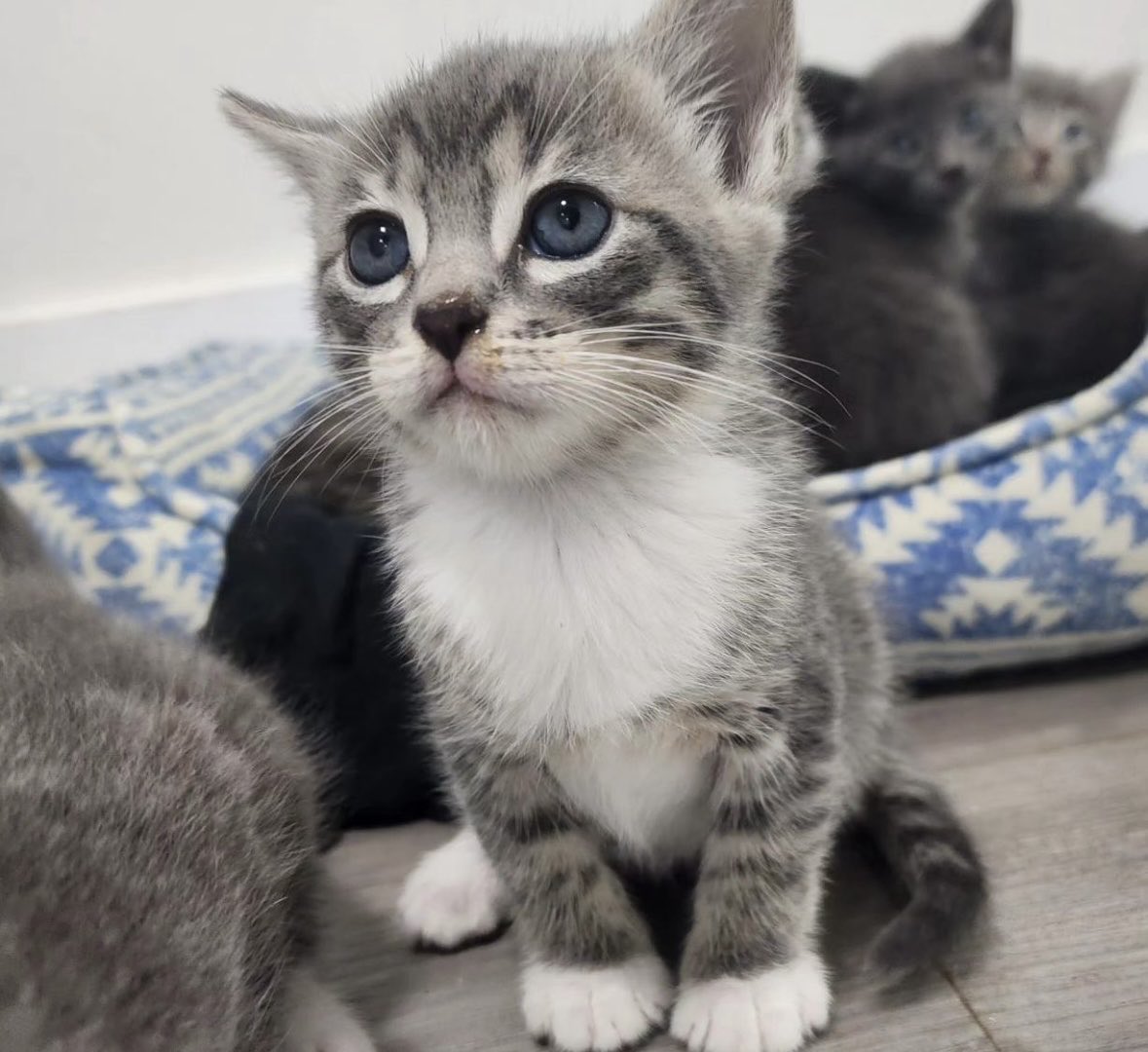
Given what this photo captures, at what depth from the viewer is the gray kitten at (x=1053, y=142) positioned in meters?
1.71

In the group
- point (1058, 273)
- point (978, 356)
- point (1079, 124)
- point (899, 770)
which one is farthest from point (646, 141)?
point (1079, 124)

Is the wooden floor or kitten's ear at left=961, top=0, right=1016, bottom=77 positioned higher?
kitten's ear at left=961, top=0, right=1016, bottom=77

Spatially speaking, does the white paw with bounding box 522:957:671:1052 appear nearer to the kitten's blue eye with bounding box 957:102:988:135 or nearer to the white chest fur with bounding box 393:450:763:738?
the white chest fur with bounding box 393:450:763:738

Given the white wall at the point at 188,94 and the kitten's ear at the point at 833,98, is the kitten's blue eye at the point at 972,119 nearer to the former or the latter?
the kitten's ear at the point at 833,98

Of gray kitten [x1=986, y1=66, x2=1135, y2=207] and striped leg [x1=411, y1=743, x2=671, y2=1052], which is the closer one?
striped leg [x1=411, y1=743, x2=671, y2=1052]

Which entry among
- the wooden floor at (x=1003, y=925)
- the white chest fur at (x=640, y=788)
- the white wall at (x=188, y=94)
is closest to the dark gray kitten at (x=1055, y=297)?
the wooden floor at (x=1003, y=925)

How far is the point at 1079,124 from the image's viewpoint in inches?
70.8

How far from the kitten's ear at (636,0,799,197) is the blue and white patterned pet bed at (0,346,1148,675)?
544mm

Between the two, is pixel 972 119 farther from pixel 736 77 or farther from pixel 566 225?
pixel 566 225

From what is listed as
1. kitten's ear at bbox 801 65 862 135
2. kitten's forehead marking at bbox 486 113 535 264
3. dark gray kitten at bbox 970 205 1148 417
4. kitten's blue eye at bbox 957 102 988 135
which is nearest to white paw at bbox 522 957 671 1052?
kitten's forehead marking at bbox 486 113 535 264

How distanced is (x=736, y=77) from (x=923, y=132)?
2.95 feet

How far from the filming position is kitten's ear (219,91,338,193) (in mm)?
894

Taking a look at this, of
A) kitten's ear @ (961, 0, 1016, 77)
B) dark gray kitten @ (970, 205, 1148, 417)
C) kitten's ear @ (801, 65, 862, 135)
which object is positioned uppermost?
kitten's ear @ (961, 0, 1016, 77)

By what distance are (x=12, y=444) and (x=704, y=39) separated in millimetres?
996
